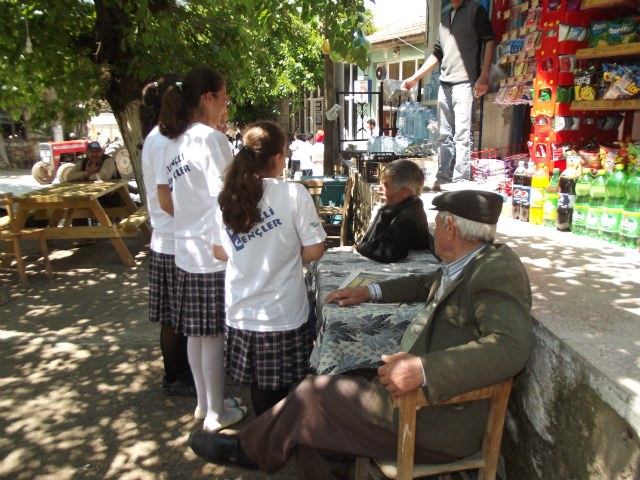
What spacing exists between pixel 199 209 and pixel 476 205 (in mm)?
1407

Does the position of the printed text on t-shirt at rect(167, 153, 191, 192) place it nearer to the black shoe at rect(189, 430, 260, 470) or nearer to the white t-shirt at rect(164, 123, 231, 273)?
the white t-shirt at rect(164, 123, 231, 273)

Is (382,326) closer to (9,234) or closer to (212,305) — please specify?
(212,305)

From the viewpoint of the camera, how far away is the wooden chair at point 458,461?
1.71 m

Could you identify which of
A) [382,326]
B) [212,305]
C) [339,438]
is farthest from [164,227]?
[339,438]

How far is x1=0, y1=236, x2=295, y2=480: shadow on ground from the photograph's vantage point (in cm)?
271

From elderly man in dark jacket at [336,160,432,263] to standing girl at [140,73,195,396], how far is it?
1.18 meters

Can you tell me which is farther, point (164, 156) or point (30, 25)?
Answer: point (30, 25)

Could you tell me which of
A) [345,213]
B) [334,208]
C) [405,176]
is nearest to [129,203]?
[334,208]

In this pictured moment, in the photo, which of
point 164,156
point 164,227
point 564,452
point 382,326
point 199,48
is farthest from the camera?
point 199,48

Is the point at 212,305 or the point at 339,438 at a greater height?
the point at 212,305

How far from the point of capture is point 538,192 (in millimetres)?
4070

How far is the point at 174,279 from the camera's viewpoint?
117 inches

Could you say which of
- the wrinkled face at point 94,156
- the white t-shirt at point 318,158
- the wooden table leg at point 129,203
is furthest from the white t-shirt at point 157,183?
the white t-shirt at point 318,158

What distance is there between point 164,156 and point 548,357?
2058 mm
